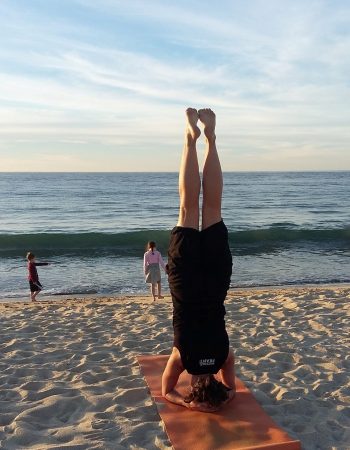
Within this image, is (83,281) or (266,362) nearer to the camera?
(266,362)

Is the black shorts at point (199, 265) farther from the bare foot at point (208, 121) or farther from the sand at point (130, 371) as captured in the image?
the sand at point (130, 371)

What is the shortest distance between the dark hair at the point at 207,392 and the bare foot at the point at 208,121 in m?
2.34

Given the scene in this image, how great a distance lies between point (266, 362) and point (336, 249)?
17.0 meters

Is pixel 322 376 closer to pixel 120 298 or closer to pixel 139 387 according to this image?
pixel 139 387

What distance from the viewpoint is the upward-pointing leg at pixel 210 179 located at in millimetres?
4715

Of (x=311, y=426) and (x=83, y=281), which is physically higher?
(x=311, y=426)

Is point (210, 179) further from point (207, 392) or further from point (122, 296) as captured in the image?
point (122, 296)

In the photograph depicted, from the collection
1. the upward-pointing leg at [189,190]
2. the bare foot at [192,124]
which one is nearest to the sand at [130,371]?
the upward-pointing leg at [189,190]

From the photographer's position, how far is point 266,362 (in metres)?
6.25

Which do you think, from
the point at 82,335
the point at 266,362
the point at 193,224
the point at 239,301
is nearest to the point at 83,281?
the point at 239,301

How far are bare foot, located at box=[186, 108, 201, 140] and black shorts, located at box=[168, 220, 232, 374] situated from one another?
34.7 inches

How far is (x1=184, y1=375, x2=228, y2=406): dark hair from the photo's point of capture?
4789 mm

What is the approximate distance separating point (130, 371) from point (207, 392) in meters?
1.44

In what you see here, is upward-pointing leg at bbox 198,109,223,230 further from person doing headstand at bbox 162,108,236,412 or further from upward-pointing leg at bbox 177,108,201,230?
upward-pointing leg at bbox 177,108,201,230
